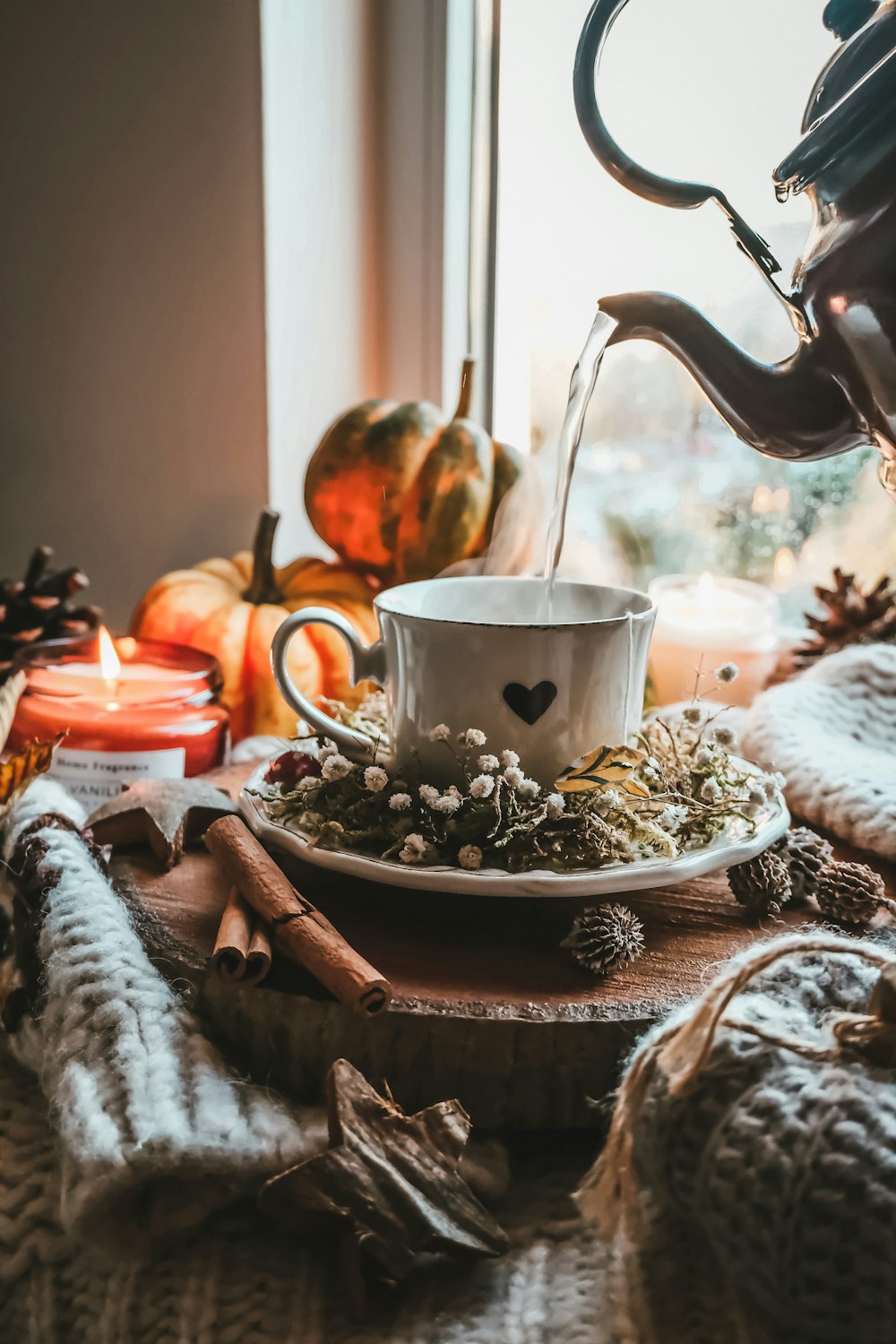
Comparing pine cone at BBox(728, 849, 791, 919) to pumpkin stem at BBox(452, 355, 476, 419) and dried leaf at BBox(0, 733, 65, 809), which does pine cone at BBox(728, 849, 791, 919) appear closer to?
dried leaf at BBox(0, 733, 65, 809)

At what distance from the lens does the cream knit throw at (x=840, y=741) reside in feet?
1.94

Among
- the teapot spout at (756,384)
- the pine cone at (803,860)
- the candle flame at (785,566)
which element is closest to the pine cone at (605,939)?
the pine cone at (803,860)

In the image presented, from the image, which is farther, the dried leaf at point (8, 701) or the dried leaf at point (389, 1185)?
the dried leaf at point (8, 701)

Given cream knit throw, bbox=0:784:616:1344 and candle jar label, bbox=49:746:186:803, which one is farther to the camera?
candle jar label, bbox=49:746:186:803

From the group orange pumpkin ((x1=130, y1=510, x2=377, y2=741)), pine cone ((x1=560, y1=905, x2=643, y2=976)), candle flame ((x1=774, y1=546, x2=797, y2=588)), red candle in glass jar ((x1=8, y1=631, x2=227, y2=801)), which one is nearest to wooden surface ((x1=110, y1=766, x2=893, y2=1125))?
pine cone ((x1=560, y1=905, x2=643, y2=976))

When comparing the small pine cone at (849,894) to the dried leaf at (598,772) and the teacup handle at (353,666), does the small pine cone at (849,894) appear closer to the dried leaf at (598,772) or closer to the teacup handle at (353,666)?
the dried leaf at (598,772)

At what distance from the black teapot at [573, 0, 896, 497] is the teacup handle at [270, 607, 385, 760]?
0.68 feet

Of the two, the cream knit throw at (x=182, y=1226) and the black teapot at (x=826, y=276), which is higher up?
the black teapot at (x=826, y=276)

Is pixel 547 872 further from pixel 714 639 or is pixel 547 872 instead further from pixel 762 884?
pixel 714 639

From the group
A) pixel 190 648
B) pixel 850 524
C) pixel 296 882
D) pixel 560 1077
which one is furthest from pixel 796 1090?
pixel 850 524

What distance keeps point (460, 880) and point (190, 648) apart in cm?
43

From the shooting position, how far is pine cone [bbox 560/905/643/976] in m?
0.45

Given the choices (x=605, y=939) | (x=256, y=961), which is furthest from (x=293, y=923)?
(x=605, y=939)

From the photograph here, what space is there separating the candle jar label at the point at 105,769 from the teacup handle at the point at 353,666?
17cm
